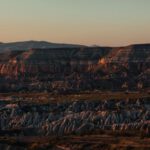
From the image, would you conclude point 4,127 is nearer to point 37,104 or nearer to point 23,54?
point 37,104

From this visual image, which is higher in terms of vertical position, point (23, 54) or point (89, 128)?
point (23, 54)

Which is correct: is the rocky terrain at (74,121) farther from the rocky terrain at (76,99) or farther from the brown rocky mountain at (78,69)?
the brown rocky mountain at (78,69)

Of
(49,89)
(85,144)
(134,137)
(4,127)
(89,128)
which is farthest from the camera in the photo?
(49,89)

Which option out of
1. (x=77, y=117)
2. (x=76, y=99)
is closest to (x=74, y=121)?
(x=77, y=117)

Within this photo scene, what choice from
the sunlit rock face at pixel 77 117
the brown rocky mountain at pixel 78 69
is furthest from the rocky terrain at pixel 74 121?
the brown rocky mountain at pixel 78 69

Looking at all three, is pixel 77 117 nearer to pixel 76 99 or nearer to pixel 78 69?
pixel 76 99

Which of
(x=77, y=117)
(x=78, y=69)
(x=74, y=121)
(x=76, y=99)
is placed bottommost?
(x=74, y=121)

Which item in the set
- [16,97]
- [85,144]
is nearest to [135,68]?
[16,97]
